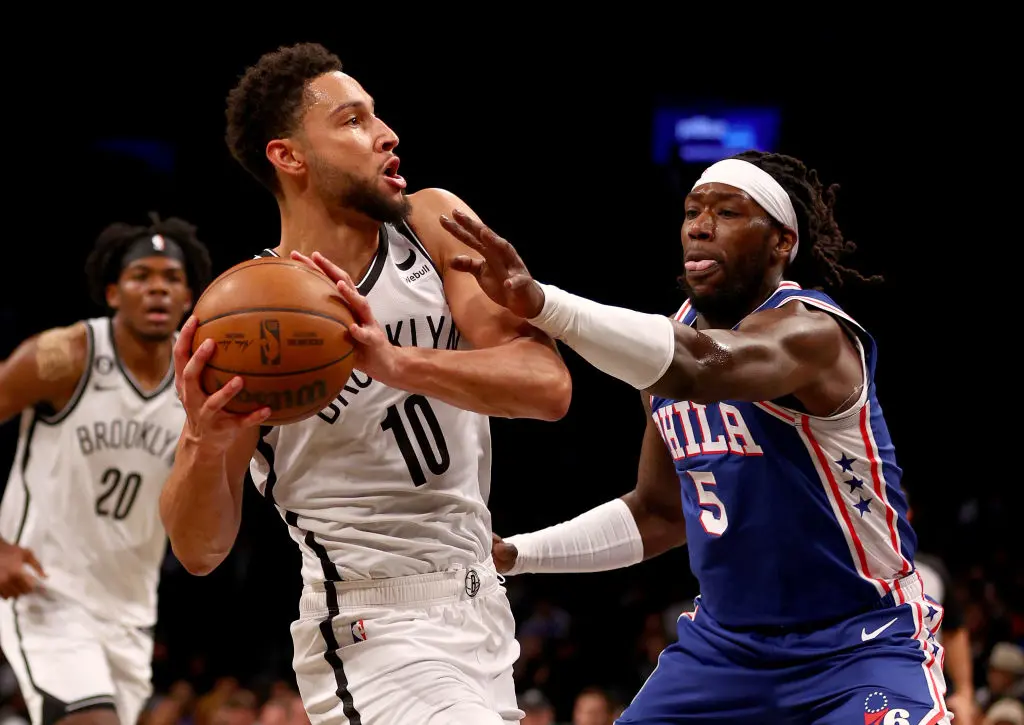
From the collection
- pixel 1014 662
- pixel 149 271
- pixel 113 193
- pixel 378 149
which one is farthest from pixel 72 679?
pixel 113 193

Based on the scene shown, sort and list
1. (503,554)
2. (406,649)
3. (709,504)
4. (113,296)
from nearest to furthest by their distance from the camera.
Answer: (406,649) → (709,504) → (503,554) → (113,296)

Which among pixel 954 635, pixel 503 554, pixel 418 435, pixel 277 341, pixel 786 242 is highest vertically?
pixel 786 242

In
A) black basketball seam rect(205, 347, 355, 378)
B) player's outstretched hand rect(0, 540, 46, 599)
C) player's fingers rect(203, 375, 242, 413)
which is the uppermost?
black basketball seam rect(205, 347, 355, 378)

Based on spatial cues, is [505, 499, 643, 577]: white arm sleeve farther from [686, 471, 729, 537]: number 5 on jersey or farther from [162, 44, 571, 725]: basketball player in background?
[162, 44, 571, 725]: basketball player in background

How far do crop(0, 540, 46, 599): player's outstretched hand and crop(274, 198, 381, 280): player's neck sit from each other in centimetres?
231

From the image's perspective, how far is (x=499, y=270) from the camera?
8.89 ft

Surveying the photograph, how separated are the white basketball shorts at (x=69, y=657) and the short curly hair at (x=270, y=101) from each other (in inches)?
96.9

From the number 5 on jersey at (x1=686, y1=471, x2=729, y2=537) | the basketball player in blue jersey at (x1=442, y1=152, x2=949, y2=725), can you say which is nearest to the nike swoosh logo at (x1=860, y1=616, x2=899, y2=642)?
the basketball player in blue jersey at (x1=442, y1=152, x2=949, y2=725)

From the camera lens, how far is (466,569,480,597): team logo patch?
300 centimetres

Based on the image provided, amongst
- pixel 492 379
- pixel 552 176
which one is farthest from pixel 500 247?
pixel 552 176

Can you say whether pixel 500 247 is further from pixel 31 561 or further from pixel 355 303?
pixel 31 561

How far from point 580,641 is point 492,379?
768 centimetres

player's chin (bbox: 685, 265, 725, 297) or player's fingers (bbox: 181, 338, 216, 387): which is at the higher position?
player's chin (bbox: 685, 265, 725, 297)

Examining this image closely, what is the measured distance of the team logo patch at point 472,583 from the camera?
9.85ft
